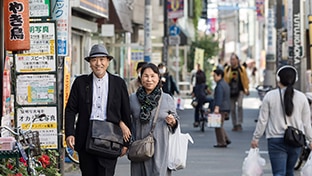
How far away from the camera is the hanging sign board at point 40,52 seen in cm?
1299

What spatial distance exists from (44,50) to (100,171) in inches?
144

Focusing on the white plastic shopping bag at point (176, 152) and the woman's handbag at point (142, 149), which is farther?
the white plastic shopping bag at point (176, 152)

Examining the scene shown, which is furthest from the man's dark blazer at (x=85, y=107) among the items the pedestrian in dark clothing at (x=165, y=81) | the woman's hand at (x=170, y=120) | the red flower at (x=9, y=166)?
the pedestrian in dark clothing at (x=165, y=81)

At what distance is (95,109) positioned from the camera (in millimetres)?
9742

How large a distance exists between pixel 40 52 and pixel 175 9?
1243 inches

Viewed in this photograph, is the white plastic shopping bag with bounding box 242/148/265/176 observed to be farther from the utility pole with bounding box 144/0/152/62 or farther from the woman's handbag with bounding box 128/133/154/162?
the utility pole with bounding box 144/0/152/62

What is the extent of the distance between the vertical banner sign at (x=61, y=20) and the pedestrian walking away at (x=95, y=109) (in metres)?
3.79

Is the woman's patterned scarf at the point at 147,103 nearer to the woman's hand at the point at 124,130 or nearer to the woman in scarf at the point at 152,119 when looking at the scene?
the woman in scarf at the point at 152,119

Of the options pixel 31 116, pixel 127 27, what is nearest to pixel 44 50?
pixel 31 116

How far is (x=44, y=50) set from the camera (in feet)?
42.7

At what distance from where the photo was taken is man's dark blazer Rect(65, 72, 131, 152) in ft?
31.9

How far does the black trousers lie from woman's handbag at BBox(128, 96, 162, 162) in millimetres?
254

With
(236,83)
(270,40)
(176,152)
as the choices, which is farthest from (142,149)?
(270,40)

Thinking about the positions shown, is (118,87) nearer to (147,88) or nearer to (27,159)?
(147,88)
